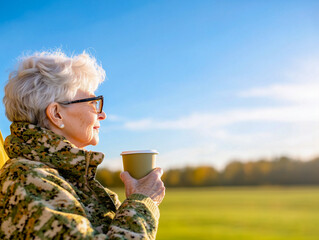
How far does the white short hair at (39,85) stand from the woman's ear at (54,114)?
0.07 feet

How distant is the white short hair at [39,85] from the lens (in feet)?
6.07

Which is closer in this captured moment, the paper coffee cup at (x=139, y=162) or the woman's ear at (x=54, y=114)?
the woman's ear at (x=54, y=114)

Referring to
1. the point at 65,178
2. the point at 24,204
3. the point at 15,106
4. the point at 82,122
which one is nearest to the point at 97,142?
the point at 82,122

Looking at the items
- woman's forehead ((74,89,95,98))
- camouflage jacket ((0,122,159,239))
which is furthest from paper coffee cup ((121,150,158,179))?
woman's forehead ((74,89,95,98))

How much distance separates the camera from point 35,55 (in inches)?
79.3

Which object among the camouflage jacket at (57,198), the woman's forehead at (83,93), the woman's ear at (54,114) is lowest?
the camouflage jacket at (57,198)

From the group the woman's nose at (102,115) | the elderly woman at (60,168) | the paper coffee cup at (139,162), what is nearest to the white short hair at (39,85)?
the elderly woman at (60,168)

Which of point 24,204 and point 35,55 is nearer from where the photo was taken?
point 24,204

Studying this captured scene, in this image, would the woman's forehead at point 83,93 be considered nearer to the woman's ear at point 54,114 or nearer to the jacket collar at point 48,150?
the woman's ear at point 54,114

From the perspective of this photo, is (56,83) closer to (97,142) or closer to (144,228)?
(97,142)

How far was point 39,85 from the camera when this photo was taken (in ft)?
6.06

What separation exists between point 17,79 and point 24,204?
660mm

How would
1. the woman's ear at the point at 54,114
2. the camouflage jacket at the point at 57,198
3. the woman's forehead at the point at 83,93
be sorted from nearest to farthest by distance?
the camouflage jacket at the point at 57,198 → the woman's ear at the point at 54,114 → the woman's forehead at the point at 83,93

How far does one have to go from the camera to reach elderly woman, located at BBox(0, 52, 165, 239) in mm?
1557
